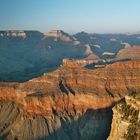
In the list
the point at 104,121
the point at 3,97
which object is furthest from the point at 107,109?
the point at 3,97

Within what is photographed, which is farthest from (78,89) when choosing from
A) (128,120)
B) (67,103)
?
(128,120)

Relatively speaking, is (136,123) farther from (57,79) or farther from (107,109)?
(57,79)

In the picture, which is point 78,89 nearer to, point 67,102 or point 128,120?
point 67,102

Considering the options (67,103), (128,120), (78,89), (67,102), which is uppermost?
(128,120)

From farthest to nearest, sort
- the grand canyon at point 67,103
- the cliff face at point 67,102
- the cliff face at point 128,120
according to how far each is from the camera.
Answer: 1. the cliff face at point 67,102
2. the grand canyon at point 67,103
3. the cliff face at point 128,120

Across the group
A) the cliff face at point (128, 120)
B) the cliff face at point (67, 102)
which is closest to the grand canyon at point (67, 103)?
the cliff face at point (67, 102)

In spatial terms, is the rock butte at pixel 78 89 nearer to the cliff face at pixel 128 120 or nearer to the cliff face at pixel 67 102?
the cliff face at pixel 67 102

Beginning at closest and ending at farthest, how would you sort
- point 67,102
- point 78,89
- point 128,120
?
point 128,120 → point 67,102 → point 78,89
